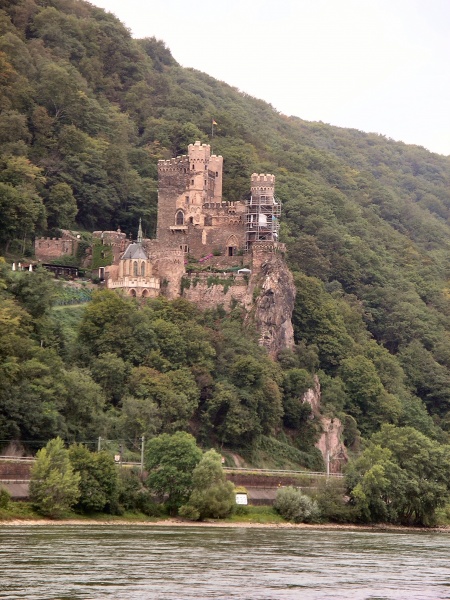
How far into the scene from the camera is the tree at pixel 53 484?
3831 inches

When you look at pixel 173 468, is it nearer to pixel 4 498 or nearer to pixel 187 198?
pixel 4 498

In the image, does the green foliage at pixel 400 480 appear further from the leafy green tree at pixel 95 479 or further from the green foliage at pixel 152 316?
the leafy green tree at pixel 95 479

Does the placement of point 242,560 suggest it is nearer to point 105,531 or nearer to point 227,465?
point 105,531

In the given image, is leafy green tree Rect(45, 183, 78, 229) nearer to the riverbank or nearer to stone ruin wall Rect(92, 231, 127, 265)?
stone ruin wall Rect(92, 231, 127, 265)

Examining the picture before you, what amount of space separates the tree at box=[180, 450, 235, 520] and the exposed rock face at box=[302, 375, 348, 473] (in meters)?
31.9

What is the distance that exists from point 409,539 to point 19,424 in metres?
28.8

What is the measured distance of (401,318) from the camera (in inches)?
7072

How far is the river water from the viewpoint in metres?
69.0

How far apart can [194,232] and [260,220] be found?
6651 millimetres

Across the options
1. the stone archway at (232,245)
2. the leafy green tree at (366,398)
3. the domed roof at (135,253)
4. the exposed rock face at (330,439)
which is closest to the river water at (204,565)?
the exposed rock face at (330,439)

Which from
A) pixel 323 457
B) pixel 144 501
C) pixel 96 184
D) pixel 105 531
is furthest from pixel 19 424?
pixel 96 184

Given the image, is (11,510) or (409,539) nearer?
(11,510)

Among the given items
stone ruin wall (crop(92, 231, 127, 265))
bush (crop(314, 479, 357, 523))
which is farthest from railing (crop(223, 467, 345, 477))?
stone ruin wall (crop(92, 231, 127, 265))

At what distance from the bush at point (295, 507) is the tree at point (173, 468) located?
1002cm
